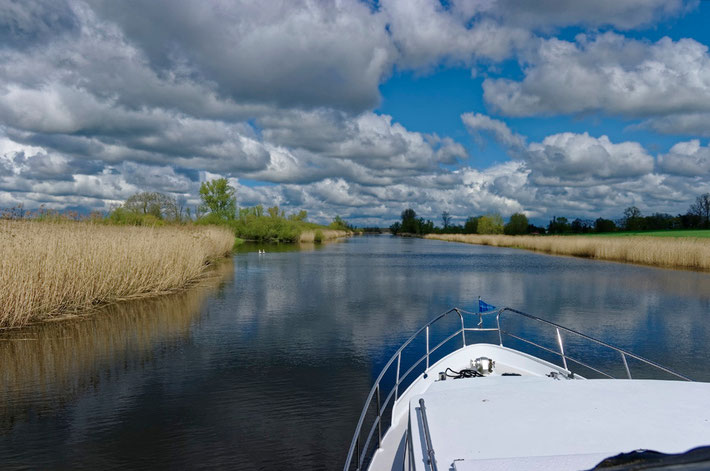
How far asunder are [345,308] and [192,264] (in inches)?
292

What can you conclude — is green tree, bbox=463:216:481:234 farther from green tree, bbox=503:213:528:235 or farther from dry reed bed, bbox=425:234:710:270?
dry reed bed, bbox=425:234:710:270

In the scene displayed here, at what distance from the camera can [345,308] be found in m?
13.0

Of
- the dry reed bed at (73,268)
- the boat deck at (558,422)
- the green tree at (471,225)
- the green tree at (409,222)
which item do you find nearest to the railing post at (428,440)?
the boat deck at (558,422)

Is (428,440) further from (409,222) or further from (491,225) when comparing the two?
(409,222)

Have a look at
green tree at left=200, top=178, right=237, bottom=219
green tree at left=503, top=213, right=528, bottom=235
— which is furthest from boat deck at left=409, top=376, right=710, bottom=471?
green tree at left=503, top=213, right=528, bottom=235

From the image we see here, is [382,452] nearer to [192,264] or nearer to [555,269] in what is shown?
[192,264]

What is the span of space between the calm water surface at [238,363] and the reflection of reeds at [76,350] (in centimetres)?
3

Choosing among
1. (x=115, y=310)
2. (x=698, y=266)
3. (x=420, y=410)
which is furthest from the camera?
(x=698, y=266)

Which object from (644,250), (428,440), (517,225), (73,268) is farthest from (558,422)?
(517,225)

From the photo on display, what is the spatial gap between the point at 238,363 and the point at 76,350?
116 inches

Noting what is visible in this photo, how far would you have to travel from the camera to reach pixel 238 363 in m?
7.79

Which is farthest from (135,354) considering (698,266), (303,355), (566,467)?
(698,266)

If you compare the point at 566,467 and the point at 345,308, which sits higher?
the point at 566,467

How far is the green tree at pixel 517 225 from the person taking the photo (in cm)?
8738
